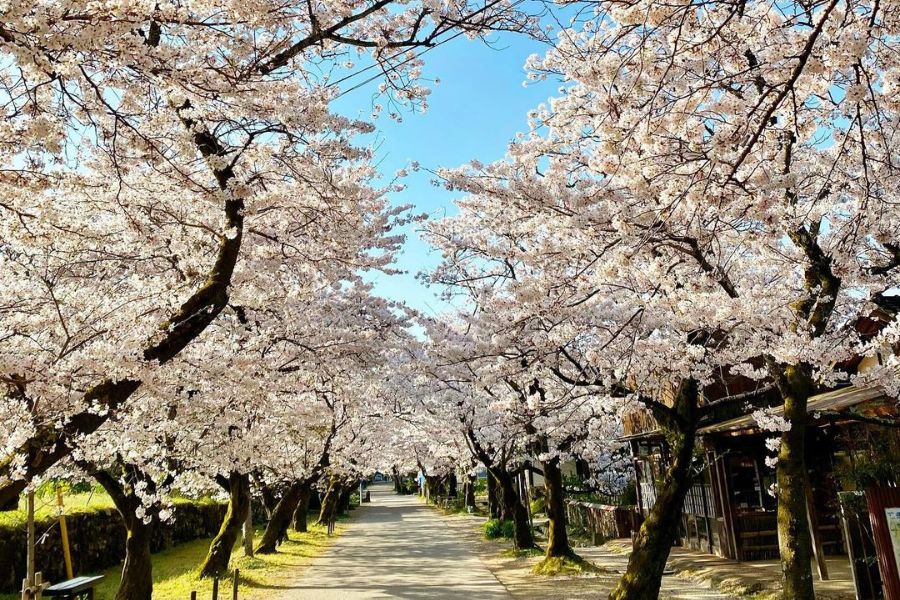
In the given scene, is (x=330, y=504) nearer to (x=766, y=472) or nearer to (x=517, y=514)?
(x=517, y=514)

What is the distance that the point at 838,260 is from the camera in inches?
242

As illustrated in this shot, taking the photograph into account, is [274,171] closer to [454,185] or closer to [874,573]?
[454,185]

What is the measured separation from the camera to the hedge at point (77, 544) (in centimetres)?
1207

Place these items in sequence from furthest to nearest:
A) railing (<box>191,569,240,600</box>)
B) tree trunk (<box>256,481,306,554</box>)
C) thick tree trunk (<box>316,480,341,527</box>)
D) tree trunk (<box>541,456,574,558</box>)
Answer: thick tree trunk (<box>316,480,341,527</box>) < tree trunk (<box>256,481,306,554</box>) < tree trunk (<box>541,456,574,558</box>) < railing (<box>191,569,240,600</box>)

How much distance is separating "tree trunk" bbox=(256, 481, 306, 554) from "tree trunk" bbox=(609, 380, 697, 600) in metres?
11.8

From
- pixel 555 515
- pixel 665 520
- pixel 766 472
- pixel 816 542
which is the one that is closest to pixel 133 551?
pixel 665 520

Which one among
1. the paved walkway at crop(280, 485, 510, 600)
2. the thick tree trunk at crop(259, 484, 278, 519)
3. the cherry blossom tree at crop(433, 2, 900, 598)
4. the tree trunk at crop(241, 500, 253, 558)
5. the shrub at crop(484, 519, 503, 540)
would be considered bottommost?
the paved walkway at crop(280, 485, 510, 600)

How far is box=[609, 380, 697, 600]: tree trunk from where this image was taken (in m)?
7.70

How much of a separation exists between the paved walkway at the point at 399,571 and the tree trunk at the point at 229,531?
1.62 meters

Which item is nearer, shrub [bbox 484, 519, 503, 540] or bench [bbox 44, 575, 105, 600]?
bench [bbox 44, 575, 105, 600]

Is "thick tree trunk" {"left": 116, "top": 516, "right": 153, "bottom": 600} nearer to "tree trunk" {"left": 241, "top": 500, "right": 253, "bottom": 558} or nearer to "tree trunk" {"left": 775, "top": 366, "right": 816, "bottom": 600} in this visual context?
"tree trunk" {"left": 241, "top": 500, "right": 253, "bottom": 558}

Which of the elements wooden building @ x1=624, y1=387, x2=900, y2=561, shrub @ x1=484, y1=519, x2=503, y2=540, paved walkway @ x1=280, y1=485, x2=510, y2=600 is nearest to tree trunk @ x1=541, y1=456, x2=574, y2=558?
paved walkway @ x1=280, y1=485, x2=510, y2=600

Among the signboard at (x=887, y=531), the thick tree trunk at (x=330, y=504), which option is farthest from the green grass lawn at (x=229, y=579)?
the signboard at (x=887, y=531)

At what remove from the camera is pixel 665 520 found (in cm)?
793
